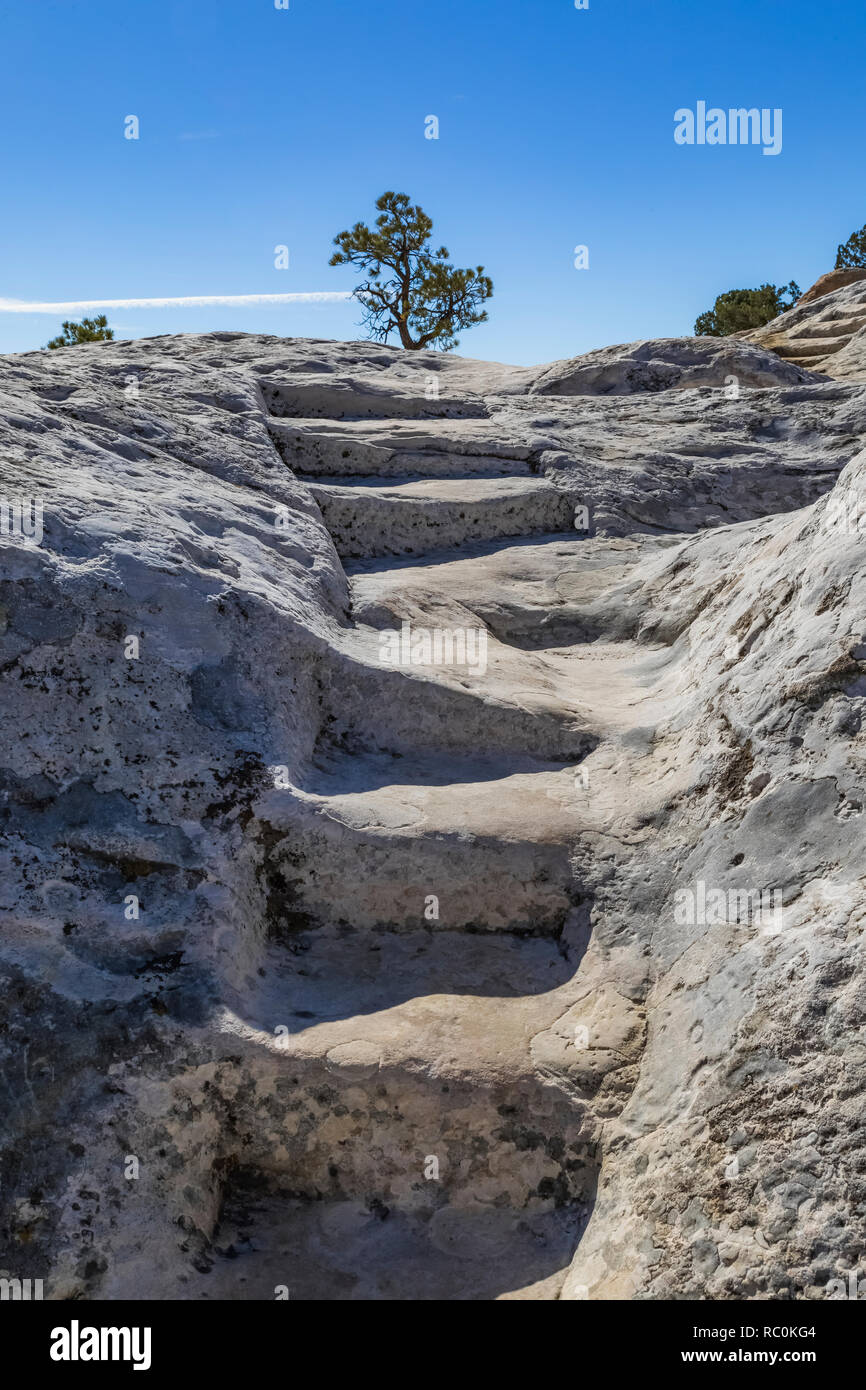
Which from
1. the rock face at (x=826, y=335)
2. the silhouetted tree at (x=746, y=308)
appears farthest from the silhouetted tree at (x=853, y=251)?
the rock face at (x=826, y=335)

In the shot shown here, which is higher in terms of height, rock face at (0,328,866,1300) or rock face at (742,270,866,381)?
rock face at (742,270,866,381)

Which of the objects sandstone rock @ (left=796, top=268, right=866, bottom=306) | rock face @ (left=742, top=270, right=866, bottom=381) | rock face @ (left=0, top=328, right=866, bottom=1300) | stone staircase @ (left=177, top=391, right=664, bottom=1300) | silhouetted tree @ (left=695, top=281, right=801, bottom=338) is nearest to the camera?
rock face @ (left=0, top=328, right=866, bottom=1300)

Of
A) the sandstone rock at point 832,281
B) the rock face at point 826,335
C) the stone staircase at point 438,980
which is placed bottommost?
the stone staircase at point 438,980

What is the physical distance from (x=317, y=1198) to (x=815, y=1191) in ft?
4.13

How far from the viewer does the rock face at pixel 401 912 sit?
221cm

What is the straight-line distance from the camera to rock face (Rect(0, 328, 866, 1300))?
2.21 metres

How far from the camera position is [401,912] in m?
3.04

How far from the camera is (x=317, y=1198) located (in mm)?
2508

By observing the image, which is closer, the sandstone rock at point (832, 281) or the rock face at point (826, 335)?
the rock face at point (826, 335)

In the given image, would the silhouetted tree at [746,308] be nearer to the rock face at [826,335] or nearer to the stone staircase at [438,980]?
the rock face at [826,335]

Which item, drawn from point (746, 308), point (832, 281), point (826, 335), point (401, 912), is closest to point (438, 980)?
point (401, 912)

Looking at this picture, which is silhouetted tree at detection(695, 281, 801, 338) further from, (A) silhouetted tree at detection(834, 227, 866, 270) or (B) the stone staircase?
(B) the stone staircase

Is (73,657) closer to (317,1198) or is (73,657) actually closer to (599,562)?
(317,1198)

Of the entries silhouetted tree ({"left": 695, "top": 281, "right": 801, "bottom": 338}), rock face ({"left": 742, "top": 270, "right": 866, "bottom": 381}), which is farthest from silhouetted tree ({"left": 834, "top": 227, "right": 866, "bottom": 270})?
rock face ({"left": 742, "top": 270, "right": 866, "bottom": 381})
